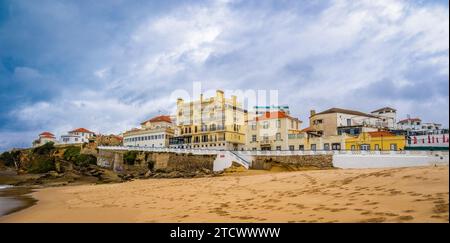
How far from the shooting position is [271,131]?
50.8 m

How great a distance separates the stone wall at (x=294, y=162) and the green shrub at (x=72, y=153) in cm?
4888

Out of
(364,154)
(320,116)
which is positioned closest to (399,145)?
(364,154)

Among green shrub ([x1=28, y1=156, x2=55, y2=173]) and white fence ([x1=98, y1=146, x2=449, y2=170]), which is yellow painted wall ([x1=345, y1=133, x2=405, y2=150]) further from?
green shrub ([x1=28, y1=156, x2=55, y2=173])

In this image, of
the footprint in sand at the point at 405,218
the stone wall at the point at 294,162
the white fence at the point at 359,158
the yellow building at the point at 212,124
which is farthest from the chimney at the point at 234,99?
the footprint in sand at the point at 405,218

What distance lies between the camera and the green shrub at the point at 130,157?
193 feet

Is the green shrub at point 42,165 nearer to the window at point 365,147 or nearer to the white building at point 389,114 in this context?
the window at point 365,147

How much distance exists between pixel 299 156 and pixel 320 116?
20.6 m

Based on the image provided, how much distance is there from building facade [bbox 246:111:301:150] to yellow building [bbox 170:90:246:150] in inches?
293

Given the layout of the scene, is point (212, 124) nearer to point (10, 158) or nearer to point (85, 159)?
point (85, 159)

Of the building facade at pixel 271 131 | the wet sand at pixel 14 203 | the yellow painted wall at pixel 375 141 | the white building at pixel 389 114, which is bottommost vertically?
the wet sand at pixel 14 203

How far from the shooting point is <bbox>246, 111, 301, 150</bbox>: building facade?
4938cm

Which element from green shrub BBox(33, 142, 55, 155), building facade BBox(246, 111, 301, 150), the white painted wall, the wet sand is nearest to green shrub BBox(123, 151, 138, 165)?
building facade BBox(246, 111, 301, 150)

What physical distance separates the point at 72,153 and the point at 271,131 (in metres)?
48.0
